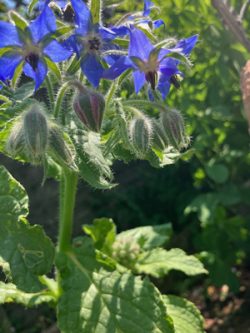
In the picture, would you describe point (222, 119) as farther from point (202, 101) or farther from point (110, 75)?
point (110, 75)

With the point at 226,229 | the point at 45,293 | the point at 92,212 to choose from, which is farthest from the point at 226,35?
the point at 92,212

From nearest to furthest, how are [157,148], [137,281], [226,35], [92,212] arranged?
1. [157,148]
2. [137,281]
3. [226,35]
4. [92,212]

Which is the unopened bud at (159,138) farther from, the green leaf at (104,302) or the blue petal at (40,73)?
the green leaf at (104,302)

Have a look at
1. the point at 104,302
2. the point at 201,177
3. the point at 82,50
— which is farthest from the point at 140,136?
the point at 201,177

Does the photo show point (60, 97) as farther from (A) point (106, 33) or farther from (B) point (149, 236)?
(B) point (149, 236)

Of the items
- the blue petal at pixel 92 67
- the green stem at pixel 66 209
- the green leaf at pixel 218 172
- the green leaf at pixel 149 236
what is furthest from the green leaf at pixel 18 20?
the green leaf at pixel 218 172

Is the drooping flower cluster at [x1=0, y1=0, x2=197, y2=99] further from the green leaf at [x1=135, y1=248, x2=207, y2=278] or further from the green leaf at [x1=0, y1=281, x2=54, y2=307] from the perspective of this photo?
the green leaf at [x1=135, y1=248, x2=207, y2=278]

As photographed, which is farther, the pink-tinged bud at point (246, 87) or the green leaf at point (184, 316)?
the green leaf at point (184, 316)
